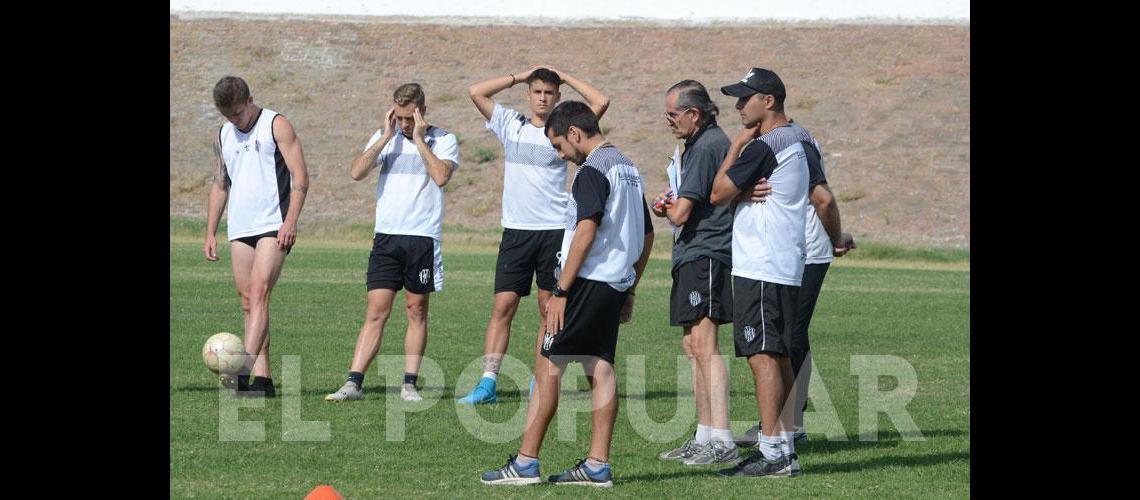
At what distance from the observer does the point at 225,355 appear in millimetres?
10391

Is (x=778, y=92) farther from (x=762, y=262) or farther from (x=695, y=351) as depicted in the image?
(x=695, y=351)

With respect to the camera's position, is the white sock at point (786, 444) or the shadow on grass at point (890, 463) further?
the shadow on grass at point (890, 463)

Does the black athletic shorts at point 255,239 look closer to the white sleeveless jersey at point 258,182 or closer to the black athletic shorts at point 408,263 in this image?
the white sleeveless jersey at point 258,182

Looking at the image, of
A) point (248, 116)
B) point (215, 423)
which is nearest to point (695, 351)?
point (215, 423)

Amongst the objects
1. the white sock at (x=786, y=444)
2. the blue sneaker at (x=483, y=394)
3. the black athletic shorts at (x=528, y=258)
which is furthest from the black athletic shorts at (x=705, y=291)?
the blue sneaker at (x=483, y=394)

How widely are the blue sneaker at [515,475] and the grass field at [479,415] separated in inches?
3.3

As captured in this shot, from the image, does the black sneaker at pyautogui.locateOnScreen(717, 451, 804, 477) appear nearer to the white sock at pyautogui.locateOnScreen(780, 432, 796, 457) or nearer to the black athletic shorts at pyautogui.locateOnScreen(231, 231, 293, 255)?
the white sock at pyautogui.locateOnScreen(780, 432, 796, 457)

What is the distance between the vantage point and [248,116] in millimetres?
10109

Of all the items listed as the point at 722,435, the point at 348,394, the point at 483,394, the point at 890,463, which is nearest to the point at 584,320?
the point at 722,435

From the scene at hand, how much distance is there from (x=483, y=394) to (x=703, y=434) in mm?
2271

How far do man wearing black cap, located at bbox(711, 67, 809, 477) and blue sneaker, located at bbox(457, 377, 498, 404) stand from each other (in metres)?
2.86

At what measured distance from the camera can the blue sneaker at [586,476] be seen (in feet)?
24.4

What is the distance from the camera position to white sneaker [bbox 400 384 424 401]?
10244 mm

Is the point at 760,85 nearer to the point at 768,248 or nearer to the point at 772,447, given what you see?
the point at 768,248
